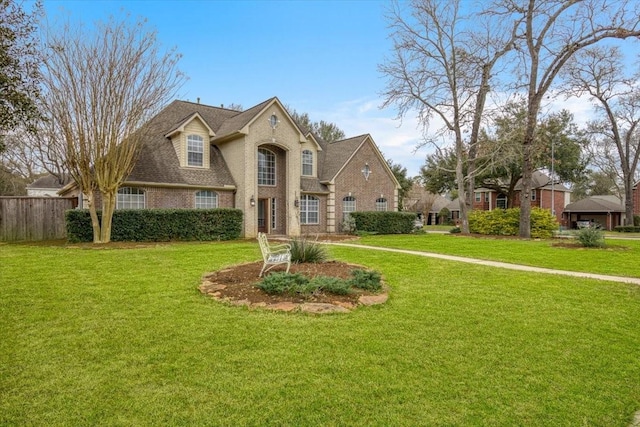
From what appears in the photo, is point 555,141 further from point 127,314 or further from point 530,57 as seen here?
point 127,314

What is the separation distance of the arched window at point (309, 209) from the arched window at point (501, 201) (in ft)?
96.3

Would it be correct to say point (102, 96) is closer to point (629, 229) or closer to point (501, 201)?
point (629, 229)

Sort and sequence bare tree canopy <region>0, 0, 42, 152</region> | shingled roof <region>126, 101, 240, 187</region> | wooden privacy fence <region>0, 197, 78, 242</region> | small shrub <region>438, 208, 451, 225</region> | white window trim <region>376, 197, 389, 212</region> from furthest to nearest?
small shrub <region>438, 208, 451, 225</region>, white window trim <region>376, 197, 389, 212</region>, shingled roof <region>126, 101, 240, 187</region>, wooden privacy fence <region>0, 197, 78, 242</region>, bare tree canopy <region>0, 0, 42, 152</region>

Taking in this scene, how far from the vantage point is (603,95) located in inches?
1217

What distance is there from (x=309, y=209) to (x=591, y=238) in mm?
13885

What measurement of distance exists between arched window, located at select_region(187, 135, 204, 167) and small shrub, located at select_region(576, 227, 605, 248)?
1766 cm

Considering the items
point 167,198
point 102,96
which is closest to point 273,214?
point 167,198

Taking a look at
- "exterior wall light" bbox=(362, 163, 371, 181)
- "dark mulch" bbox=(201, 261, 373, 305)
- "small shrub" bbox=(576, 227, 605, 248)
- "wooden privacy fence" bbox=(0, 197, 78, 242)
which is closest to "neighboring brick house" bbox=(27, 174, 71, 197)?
"wooden privacy fence" bbox=(0, 197, 78, 242)

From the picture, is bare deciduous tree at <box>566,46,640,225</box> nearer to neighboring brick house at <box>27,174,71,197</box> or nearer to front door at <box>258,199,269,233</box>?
front door at <box>258,199,269,233</box>

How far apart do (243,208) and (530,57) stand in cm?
1757

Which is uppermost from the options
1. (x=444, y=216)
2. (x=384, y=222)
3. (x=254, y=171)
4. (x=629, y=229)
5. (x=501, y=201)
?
(x=254, y=171)

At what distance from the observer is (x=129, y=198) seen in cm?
1714

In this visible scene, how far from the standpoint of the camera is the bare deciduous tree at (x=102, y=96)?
13742 mm

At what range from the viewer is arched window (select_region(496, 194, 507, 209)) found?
43.3m
